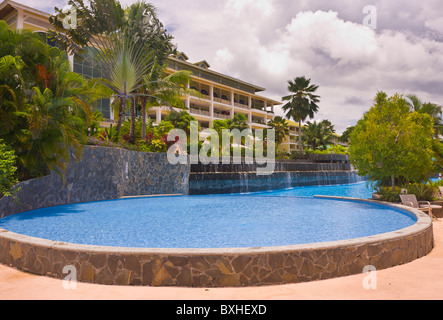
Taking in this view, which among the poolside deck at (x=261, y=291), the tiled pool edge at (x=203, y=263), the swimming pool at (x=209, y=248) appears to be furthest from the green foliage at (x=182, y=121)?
the poolside deck at (x=261, y=291)

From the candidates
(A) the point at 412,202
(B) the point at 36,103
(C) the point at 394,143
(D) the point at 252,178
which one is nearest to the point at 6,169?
(B) the point at 36,103

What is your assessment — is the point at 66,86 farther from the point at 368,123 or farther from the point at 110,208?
the point at 368,123

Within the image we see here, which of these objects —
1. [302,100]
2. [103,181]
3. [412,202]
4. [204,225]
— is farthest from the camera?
[302,100]

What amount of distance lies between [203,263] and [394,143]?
10364 mm

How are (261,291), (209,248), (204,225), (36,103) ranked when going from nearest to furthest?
(261,291) < (209,248) < (204,225) < (36,103)

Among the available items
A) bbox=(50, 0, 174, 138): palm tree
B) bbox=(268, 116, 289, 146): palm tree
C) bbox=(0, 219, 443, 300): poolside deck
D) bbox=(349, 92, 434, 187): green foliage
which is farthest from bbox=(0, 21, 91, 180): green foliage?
bbox=(268, 116, 289, 146): palm tree

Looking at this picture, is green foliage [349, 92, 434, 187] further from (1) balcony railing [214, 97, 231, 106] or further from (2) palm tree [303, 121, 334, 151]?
(2) palm tree [303, 121, 334, 151]

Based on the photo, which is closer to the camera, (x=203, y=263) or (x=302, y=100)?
(x=203, y=263)

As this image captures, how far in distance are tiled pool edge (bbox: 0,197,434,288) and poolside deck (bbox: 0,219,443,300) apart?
13 centimetres

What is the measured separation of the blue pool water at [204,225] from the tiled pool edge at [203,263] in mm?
2007

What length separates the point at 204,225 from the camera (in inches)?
361

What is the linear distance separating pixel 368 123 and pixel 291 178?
1417 cm

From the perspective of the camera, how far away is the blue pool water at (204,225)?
7.17 metres

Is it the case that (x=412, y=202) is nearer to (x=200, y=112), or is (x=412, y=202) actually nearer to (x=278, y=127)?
(x=200, y=112)
